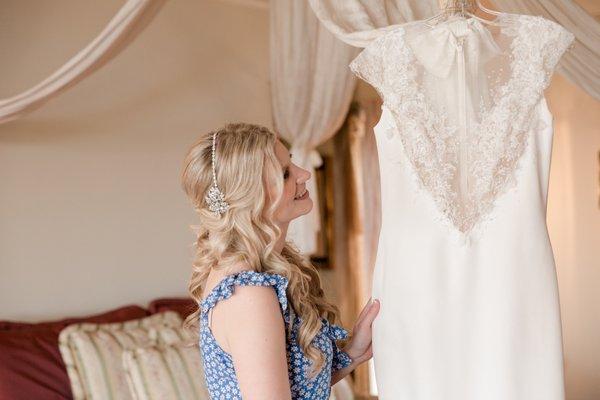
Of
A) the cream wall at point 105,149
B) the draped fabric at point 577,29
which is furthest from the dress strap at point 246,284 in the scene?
the cream wall at point 105,149

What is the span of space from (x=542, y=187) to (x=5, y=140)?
2.63 metres

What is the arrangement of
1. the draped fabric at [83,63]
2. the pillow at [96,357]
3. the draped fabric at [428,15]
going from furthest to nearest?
the pillow at [96,357] < the draped fabric at [83,63] < the draped fabric at [428,15]

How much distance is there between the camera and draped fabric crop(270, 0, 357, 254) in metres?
3.88

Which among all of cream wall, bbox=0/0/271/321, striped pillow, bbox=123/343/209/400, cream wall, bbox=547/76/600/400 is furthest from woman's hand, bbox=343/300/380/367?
cream wall, bbox=547/76/600/400

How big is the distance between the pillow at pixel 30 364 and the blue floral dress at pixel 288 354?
1.47 m

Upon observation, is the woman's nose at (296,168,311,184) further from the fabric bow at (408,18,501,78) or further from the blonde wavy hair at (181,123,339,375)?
the fabric bow at (408,18,501,78)

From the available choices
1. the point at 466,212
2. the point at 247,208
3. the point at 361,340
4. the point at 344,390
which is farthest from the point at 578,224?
the point at 247,208

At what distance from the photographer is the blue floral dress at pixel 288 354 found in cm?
188

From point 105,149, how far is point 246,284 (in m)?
2.39

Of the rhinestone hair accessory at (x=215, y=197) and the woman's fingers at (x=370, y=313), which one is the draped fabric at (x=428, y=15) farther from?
the woman's fingers at (x=370, y=313)

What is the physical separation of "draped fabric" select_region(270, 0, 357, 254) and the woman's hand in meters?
1.89

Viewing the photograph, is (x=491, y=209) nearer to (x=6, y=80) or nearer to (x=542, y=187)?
(x=542, y=187)

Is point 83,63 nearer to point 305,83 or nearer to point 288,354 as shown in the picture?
point 305,83

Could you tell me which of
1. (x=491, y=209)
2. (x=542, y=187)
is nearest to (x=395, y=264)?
(x=491, y=209)
